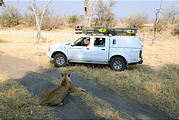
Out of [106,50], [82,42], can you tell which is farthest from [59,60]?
[106,50]

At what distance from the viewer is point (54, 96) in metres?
4.27

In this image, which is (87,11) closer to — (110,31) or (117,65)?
(110,31)

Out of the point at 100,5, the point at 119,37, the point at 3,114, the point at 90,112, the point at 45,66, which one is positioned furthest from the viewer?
the point at 100,5

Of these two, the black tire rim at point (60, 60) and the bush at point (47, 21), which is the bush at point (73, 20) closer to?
the bush at point (47, 21)

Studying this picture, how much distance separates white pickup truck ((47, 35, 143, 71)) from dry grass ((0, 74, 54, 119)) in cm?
334

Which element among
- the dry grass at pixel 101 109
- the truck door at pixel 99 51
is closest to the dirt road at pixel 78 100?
the dry grass at pixel 101 109

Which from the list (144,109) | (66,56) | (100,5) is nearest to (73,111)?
(144,109)

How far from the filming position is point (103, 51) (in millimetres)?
8047

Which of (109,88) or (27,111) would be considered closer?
(27,111)

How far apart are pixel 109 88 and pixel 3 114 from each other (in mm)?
3423

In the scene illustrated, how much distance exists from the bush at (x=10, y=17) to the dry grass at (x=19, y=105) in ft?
115

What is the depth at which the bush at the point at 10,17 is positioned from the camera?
35656 millimetres

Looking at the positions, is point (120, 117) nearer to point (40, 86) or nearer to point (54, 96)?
point (54, 96)

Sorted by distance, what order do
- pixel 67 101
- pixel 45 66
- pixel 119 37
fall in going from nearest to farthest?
1. pixel 67 101
2. pixel 119 37
3. pixel 45 66
